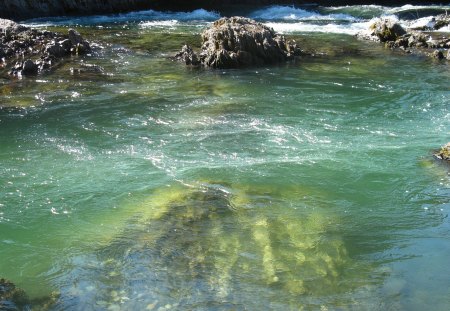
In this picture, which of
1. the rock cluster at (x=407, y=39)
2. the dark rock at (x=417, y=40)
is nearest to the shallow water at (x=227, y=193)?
the rock cluster at (x=407, y=39)

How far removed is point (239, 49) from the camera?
16469mm

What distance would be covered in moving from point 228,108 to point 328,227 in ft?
18.4

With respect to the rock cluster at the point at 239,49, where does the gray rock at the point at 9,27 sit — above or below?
above

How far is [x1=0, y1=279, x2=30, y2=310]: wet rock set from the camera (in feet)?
16.4

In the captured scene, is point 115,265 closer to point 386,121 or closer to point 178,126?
point 178,126

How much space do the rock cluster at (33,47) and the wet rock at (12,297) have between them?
11059mm

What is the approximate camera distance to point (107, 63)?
648 inches

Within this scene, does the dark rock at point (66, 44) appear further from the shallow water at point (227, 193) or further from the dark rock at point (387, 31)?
the dark rock at point (387, 31)

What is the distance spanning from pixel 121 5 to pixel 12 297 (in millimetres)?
30361

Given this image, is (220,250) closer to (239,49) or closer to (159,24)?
(239,49)

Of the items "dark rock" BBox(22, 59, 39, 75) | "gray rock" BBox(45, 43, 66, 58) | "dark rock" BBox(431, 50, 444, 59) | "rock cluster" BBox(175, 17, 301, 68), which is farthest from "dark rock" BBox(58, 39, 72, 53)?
"dark rock" BBox(431, 50, 444, 59)

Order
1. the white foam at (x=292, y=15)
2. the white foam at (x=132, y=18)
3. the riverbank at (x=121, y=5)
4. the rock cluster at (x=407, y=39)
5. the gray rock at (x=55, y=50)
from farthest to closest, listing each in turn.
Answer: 1. the riverbank at (x=121, y=5)
2. the white foam at (x=292, y=15)
3. the white foam at (x=132, y=18)
4. the rock cluster at (x=407, y=39)
5. the gray rock at (x=55, y=50)

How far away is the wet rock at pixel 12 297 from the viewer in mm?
4988

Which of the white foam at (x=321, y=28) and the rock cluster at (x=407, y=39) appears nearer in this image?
the rock cluster at (x=407, y=39)
